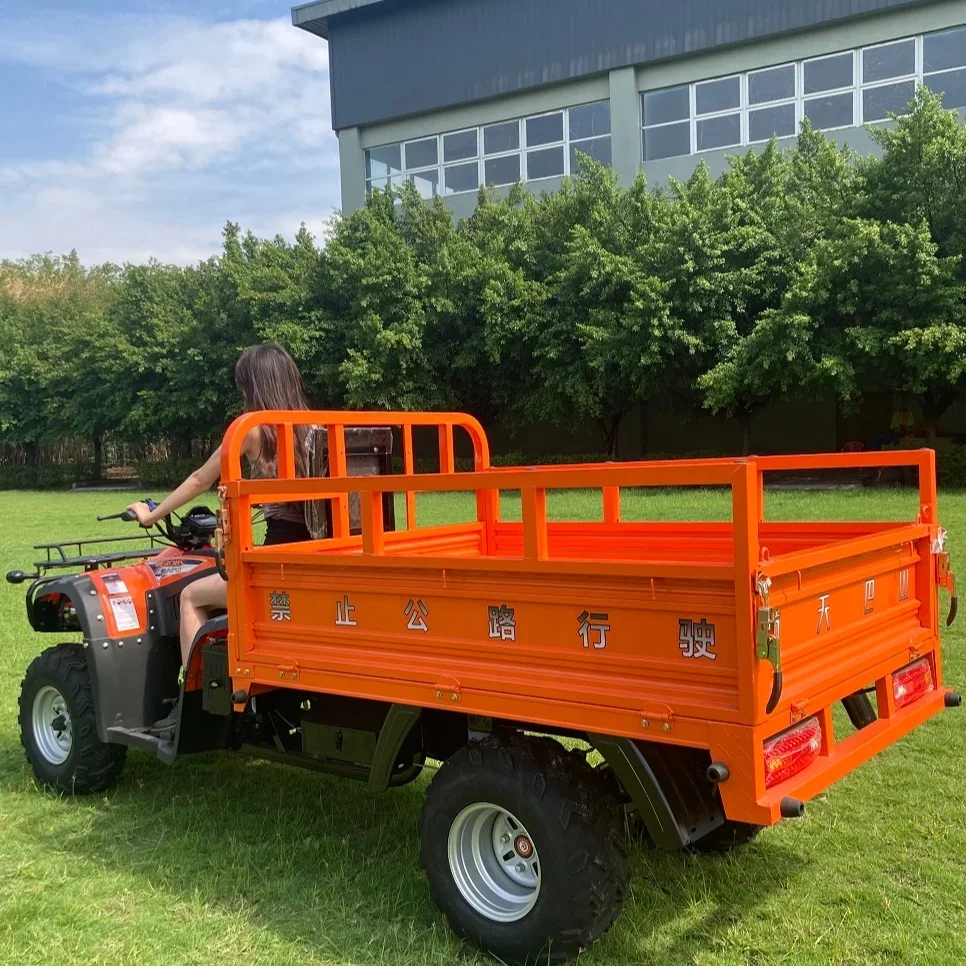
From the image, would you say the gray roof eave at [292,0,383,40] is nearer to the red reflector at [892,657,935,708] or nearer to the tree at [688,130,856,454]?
the tree at [688,130,856,454]

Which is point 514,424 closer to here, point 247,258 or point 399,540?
point 247,258

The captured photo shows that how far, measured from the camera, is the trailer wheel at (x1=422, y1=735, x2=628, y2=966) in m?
2.87

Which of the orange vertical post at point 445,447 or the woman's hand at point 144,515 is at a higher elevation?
the orange vertical post at point 445,447

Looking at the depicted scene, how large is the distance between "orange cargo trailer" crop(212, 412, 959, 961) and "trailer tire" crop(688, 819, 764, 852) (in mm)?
11

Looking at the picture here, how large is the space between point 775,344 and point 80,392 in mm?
24563

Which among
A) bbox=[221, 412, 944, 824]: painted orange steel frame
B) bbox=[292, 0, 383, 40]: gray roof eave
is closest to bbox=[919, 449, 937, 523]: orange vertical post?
bbox=[221, 412, 944, 824]: painted orange steel frame

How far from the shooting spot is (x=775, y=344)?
58.0ft

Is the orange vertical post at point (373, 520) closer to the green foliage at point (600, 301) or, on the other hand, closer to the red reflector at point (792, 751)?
the red reflector at point (792, 751)

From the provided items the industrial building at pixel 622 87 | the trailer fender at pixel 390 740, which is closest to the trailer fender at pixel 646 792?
the trailer fender at pixel 390 740

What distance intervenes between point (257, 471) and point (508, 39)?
89.4 ft

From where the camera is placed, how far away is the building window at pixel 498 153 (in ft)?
91.4

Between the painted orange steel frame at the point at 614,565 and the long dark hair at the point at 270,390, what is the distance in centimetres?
13

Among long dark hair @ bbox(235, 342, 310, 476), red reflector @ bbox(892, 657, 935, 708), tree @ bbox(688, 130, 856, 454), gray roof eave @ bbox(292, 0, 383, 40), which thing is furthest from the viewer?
gray roof eave @ bbox(292, 0, 383, 40)

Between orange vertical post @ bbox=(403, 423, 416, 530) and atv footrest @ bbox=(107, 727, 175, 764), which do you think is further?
orange vertical post @ bbox=(403, 423, 416, 530)
